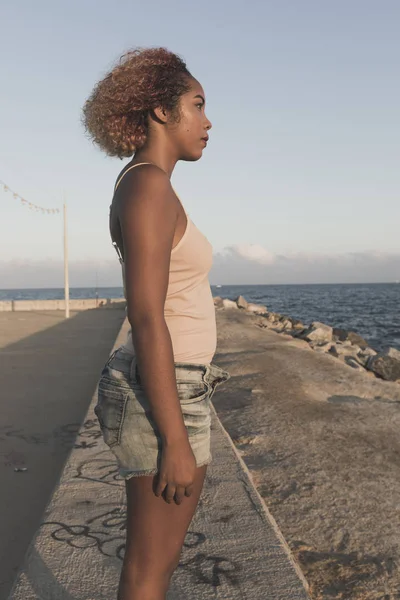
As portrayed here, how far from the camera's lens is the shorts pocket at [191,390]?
5.01ft

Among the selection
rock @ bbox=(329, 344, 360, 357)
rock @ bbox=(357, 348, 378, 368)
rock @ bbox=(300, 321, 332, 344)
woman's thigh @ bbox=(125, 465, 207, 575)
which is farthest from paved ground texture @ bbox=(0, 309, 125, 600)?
rock @ bbox=(300, 321, 332, 344)

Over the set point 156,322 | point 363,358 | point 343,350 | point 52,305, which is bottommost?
point 52,305

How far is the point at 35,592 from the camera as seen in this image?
2.39m

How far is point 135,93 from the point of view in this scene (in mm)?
1616

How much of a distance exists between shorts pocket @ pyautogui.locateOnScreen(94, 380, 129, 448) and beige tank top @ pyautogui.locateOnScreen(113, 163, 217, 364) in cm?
12

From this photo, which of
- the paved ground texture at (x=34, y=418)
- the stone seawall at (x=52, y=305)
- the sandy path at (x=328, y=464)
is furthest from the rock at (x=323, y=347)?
the stone seawall at (x=52, y=305)

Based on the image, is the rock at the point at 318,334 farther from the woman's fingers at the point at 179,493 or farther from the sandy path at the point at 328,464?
the woman's fingers at the point at 179,493

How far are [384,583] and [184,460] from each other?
2045mm

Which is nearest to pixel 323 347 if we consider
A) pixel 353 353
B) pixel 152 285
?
pixel 353 353

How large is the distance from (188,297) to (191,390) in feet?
0.86

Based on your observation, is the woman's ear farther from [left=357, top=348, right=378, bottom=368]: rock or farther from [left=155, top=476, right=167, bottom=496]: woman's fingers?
[left=357, top=348, right=378, bottom=368]: rock

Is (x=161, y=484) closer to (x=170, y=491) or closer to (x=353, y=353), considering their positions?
(x=170, y=491)

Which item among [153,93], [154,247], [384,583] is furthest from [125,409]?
[384,583]

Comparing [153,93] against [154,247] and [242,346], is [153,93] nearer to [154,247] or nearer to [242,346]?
[154,247]
